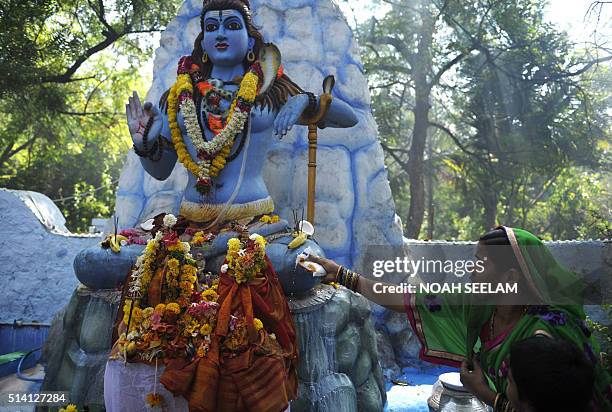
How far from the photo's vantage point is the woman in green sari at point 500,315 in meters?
1.81

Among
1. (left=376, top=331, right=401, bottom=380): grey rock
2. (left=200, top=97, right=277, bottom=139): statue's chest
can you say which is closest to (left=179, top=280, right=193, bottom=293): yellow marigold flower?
(left=200, top=97, right=277, bottom=139): statue's chest

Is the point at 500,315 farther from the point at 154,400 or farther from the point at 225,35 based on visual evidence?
the point at 225,35

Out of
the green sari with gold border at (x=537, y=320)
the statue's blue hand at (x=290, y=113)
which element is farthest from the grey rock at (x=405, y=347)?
the green sari with gold border at (x=537, y=320)

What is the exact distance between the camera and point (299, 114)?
12.6ft

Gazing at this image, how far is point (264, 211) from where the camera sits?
12.6 feet

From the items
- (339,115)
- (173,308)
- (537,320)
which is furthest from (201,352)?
(339,115)

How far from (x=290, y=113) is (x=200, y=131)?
25.6 inches

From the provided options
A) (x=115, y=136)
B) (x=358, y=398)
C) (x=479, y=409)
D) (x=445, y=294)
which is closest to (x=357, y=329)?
(x=358, y=398)

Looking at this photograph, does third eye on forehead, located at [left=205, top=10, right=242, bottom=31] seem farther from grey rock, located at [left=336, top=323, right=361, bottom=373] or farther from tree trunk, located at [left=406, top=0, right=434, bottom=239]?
tree trunk, located at [left=406, top=0, right=434, bottom=239]

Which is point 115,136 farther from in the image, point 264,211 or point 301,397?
point 301,397

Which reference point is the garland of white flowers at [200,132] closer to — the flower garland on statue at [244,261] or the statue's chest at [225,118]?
the statue's chest at [225,118]

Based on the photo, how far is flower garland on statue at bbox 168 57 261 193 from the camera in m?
3.74

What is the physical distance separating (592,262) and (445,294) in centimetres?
411

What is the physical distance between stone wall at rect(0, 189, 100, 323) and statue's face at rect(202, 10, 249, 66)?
3.27 m
